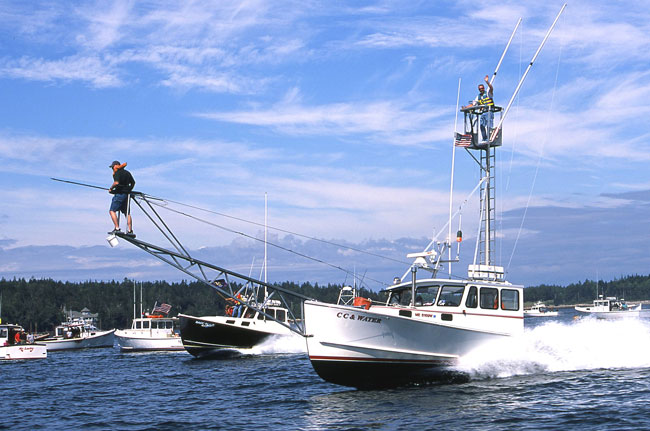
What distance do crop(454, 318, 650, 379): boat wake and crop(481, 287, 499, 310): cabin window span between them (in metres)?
1.38

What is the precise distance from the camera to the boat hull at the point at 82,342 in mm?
71188

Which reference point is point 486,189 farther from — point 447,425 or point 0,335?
point 0,335

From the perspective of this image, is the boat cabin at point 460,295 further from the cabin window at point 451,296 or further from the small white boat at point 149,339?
the small white boat at point 149,339

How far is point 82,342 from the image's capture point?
74062 mm

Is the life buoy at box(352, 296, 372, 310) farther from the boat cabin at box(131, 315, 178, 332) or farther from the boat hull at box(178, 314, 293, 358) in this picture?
the boat cabin at box(131, 315, 178, 332)

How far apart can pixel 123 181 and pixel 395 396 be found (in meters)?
11.2

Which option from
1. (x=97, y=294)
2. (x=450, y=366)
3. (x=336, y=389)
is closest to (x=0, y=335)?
(x=336, y=389)

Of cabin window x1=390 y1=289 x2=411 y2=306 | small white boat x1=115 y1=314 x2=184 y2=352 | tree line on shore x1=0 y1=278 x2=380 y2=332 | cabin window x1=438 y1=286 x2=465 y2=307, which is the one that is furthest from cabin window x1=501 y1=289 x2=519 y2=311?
tree line on shore x1=0 y1=278 x2=380 y2=332

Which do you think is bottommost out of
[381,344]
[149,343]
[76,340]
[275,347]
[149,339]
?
[76,340]

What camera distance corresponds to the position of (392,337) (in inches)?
980

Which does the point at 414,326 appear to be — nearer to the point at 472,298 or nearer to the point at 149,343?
the point at 472,298

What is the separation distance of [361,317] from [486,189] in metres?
9.08

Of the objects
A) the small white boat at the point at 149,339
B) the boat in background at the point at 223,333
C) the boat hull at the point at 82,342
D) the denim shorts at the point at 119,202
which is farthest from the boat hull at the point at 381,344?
the boat hull at the point at 82,342

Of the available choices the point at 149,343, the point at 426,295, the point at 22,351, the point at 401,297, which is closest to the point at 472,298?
the point at 426,295
